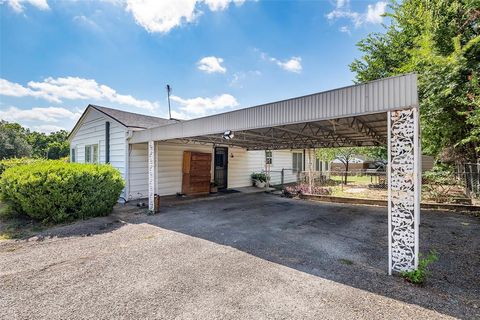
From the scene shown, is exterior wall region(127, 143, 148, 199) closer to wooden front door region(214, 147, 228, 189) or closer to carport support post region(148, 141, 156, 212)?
carport support post region(148, 141, 156, 212)

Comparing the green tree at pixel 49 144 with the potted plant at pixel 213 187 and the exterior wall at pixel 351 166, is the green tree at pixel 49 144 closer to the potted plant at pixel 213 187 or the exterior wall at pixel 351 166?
the potted plant at pixel 213 187

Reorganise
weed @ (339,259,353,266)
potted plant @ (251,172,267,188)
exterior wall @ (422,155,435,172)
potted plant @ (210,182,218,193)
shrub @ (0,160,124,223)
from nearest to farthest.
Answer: weed @ (339,259,353,266) < shrub @ (0,160,124,223) < potted plant @ (210,182,218,193) < exterior wall @ (422,155,435,172) < potted plant @ (251,172,267,188)

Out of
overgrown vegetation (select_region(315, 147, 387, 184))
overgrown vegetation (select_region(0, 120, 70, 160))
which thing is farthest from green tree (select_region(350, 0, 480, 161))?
overgrown vegetation (select_region(0, 120, 70, 160))

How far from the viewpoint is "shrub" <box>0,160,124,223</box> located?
575 cm

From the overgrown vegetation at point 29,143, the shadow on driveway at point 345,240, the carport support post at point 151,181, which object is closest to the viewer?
the shadow on driveway at point 345,240

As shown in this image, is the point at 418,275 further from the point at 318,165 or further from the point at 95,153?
the point at 318,165

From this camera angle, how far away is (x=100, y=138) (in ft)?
34.0

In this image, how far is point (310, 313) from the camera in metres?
2.47

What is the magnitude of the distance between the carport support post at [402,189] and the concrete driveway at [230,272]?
40 centimetres

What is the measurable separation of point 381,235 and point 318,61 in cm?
723

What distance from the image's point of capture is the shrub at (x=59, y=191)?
575 centimetres

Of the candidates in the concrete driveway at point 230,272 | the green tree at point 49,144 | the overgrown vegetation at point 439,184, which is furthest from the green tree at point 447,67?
the green tree at point 49,144

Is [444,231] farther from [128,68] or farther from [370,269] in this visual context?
[128,68]

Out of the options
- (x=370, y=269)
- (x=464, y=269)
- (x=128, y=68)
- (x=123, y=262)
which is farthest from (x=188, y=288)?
(x=128, y=68)
